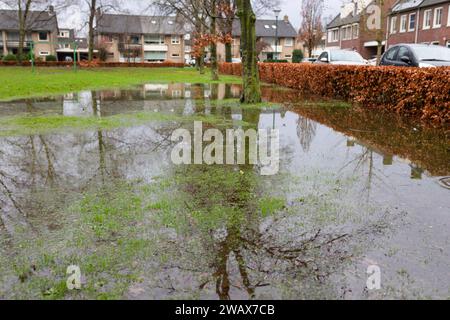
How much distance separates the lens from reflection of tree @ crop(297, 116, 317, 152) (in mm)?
7333

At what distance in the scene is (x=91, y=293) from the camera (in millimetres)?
2629

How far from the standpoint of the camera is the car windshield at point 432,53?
40.7 feet

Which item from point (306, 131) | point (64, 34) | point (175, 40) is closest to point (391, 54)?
point (306, 131)

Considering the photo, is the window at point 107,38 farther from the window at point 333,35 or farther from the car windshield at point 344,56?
the car windshield at point 344,56

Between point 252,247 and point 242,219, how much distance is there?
0.57 meters

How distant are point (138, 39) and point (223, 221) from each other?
266 ft

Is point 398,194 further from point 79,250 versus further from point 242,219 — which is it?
point 79,250

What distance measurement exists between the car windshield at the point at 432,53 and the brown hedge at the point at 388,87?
77.9 inches

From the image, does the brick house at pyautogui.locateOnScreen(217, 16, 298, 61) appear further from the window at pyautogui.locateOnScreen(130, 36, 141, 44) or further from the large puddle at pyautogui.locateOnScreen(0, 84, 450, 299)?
the large puddle at pyautogui.locateOnScreen(0, 84, 450, 299)

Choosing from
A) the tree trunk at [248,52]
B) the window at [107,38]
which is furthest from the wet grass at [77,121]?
the window at [107,38]

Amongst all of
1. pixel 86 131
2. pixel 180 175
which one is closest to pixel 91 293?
pixel 180 175

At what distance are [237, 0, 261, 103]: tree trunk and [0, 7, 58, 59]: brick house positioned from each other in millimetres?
65757

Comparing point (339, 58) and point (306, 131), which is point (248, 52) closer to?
point (306, 131)

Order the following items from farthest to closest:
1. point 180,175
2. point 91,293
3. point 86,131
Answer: point 86,131 < point 180,175 < point 91,293
